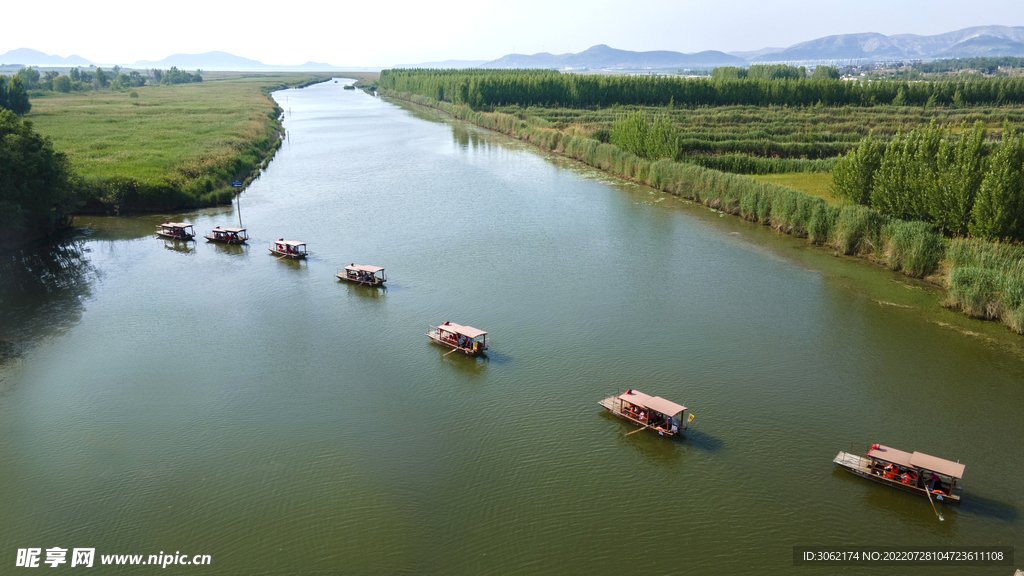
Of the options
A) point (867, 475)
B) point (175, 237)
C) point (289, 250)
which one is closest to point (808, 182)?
point (867, 475)

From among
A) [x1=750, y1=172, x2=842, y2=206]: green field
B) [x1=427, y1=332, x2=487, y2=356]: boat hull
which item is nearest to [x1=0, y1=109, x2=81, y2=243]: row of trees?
[x1=427, y1=332, x2=487, y2=356]: boat hull

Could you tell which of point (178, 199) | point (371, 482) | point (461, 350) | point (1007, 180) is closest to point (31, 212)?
point (178, 199)

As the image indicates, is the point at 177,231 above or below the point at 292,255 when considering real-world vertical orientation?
above

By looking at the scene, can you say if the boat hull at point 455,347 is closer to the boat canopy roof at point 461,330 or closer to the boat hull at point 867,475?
the boat canopy roof at point 461,330

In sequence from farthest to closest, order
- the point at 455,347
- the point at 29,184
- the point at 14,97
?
the point at 14,97 < the point at 29,184 < the point at 455,347

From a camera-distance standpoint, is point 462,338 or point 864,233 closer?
point 462,338

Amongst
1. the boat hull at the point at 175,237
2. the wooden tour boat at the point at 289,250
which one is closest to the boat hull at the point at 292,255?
the wooden tour boat at the point at 289,250

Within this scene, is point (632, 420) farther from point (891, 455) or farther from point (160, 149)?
point (160, 149)
